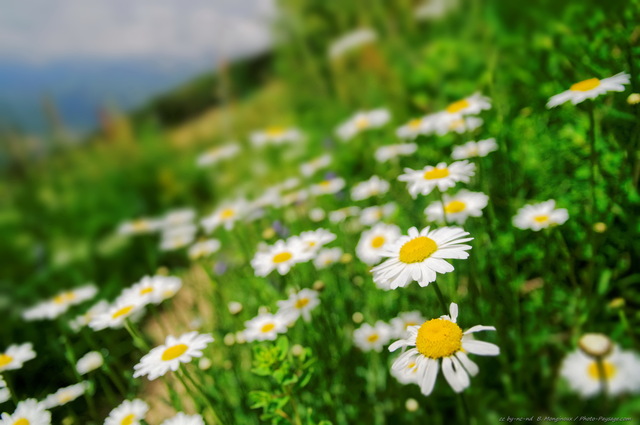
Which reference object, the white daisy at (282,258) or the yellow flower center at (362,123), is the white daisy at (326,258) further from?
the yellow flower center at (362,123)

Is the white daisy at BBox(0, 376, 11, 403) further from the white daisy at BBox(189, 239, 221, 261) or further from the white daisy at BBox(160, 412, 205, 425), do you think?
the white daisy at BBox(189, 239, 221, 261)

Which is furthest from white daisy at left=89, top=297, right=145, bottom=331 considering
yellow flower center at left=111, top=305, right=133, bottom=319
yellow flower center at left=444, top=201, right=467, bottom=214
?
yellow flower center at left=444, top=201, right=467, bottom=214

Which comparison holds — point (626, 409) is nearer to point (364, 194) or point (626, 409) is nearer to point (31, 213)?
point (364, 194)

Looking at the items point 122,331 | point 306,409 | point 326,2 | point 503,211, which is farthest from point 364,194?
point 326,2

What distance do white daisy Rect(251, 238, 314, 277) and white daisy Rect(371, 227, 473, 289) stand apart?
0.32 metres

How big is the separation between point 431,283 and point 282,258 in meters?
0.39

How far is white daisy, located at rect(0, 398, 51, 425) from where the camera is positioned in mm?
969

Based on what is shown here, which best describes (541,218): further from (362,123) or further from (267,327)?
(362,123)

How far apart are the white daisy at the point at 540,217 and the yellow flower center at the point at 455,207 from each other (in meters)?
0.16

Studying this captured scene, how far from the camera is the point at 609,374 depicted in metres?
0.74

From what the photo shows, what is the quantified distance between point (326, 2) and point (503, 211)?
3129 mm

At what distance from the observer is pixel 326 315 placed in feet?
4.39

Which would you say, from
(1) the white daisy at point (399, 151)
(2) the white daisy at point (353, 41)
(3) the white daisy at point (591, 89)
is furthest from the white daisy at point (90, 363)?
(2) the white daisy at point (353, 41)

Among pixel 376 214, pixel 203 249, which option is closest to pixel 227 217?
Answer: pixel 203 249
